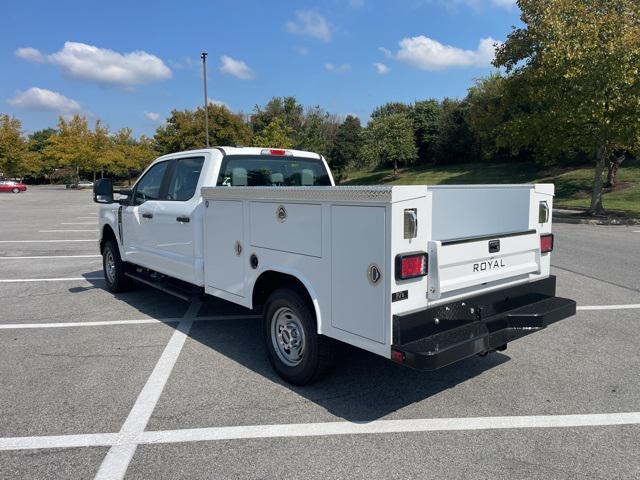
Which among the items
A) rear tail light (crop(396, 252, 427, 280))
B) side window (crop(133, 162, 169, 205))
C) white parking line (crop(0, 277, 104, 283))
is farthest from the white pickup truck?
white parking line (crop(0, 277, 104, 283))

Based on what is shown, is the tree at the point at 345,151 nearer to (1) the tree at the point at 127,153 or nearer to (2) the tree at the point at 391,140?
(2) the tree at the point at 391,140

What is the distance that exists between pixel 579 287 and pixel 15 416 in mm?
7460

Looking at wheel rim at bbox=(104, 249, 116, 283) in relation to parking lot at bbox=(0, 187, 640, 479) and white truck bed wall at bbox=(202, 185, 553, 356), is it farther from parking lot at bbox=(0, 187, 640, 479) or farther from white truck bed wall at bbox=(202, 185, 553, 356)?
white truck bed wall at bbox=(202, 185, 553, 356)

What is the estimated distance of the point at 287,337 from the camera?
448 cm

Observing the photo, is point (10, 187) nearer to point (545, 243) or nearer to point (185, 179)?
point (185, 179)

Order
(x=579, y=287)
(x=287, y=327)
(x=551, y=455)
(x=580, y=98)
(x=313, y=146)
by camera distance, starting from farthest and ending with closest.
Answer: (x=313, y=146)
(x=580, y=98)
(x=579, y=287)
(x=287, y=327)
(x=551, y=455)

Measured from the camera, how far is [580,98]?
18.4 metres

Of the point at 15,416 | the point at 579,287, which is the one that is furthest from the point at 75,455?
the point at 579,287

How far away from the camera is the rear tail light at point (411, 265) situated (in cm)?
339

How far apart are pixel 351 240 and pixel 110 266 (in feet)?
18.3

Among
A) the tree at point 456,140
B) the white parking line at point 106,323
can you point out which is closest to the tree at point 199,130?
the tree at point 456,140

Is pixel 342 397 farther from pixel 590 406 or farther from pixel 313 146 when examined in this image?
pixel 313 146

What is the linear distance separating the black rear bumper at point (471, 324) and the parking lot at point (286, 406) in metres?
0.56

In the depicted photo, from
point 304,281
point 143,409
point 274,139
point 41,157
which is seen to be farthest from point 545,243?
point 41,157
